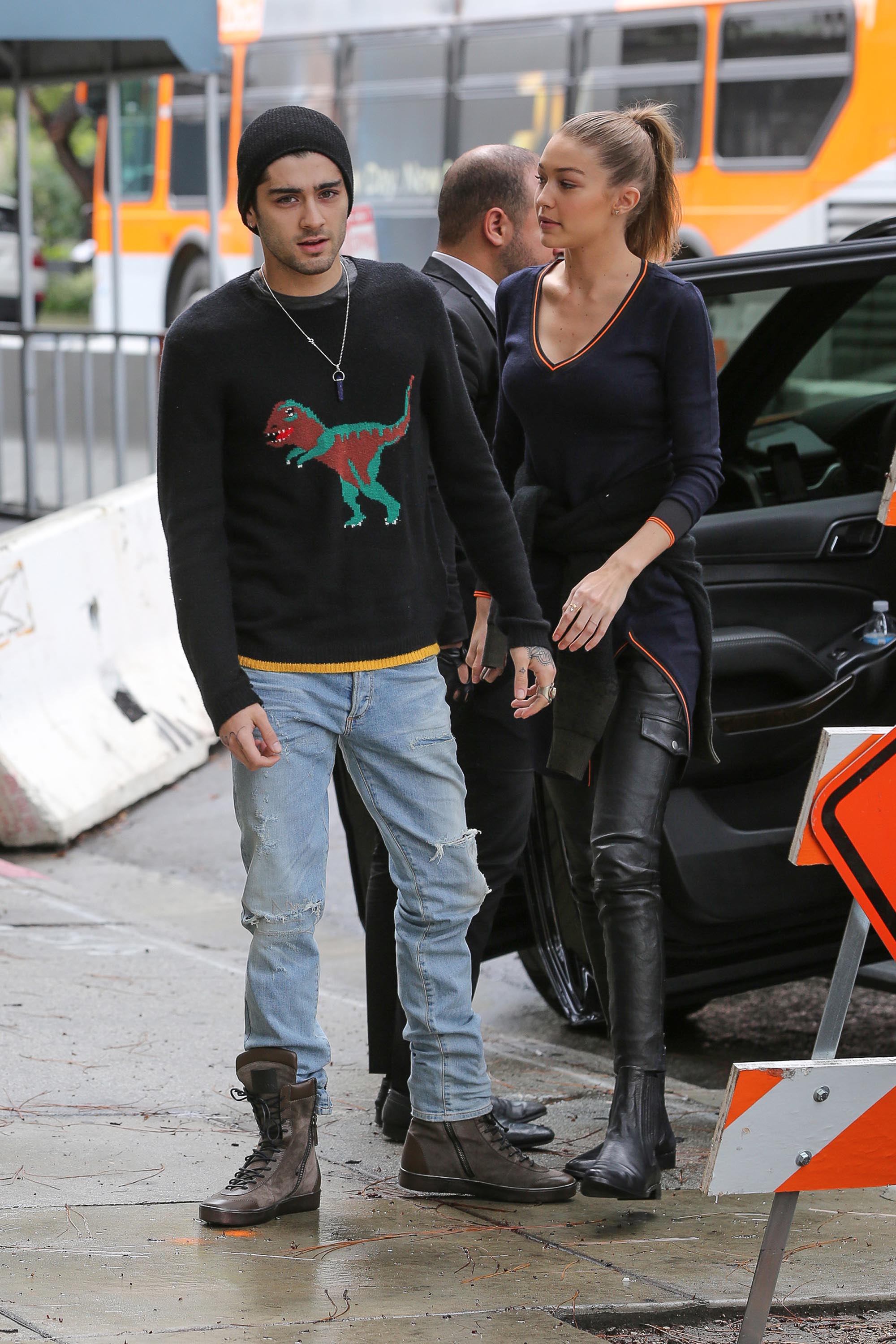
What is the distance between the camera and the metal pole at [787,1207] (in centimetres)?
245

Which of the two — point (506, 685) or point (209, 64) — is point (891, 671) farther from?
point (209, 64)

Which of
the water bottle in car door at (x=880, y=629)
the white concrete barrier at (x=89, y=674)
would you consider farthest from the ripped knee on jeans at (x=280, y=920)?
the white concrete barrier at (x=89, y=674)

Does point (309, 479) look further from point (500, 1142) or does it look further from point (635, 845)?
point (500, 1142)

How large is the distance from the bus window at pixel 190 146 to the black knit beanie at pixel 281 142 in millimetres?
14181

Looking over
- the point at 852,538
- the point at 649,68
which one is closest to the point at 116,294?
the point at 649,68

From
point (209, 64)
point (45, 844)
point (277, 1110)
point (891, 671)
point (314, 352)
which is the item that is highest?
point (209, 64)

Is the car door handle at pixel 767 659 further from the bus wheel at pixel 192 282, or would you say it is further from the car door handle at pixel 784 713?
the bus wheel at pixel 192 282

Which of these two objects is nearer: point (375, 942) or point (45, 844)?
point (375, 942)

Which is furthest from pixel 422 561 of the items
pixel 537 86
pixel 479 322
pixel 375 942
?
pixel 537 86

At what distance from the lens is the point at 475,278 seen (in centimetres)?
359

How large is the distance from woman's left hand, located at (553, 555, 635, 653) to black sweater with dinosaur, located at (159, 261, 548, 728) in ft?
0.27

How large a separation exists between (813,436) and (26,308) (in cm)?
806

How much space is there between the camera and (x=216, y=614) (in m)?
2.86

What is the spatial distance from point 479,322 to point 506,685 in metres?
0.74
